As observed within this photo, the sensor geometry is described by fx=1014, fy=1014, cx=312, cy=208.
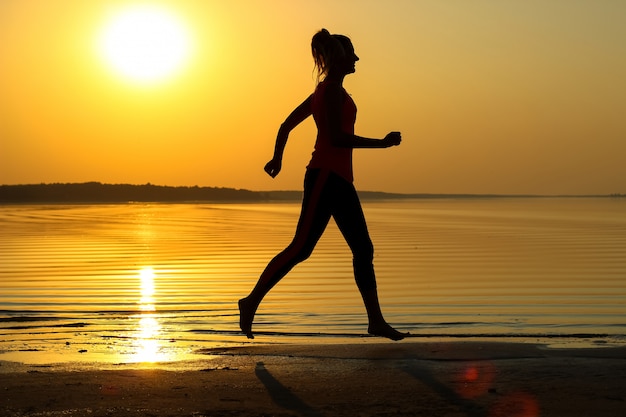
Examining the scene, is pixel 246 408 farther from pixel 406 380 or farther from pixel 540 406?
pixel 540 406

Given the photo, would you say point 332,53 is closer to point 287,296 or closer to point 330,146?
point 330,146

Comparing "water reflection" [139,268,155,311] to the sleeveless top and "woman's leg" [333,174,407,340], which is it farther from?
the sleeveless top

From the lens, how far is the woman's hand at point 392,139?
6660 millimetres

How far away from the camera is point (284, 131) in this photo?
728cm

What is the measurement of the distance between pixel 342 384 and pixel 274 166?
2363 mm

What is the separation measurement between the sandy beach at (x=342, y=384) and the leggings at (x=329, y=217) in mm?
748

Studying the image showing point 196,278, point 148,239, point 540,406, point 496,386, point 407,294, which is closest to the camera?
point 540,406

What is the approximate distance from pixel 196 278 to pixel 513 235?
1488 cm

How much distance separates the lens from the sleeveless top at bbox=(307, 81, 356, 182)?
678 centimetres

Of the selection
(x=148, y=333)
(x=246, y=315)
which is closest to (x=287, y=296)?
(x=148, y=333)

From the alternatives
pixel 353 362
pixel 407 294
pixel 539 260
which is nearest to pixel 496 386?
pixel 353 362

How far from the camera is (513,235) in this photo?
88.6 feet

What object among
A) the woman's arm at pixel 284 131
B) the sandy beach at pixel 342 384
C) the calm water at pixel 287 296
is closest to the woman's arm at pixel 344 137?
the woman's arm at pixel 284 131

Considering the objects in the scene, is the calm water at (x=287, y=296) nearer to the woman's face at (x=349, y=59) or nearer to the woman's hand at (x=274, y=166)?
the woman's hand at (x=274, y=166)
